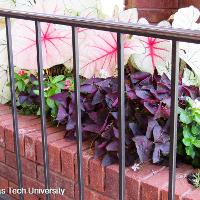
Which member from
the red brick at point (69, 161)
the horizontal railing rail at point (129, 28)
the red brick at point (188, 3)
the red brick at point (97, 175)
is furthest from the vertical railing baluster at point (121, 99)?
the red brick at point (188, 3)

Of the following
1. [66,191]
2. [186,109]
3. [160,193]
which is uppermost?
[186,109]

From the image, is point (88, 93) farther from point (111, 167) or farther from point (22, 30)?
point (22, 30)

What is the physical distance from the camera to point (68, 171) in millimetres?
1691

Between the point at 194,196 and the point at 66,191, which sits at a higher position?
the point at 194,196

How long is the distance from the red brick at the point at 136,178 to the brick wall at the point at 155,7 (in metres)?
1.33

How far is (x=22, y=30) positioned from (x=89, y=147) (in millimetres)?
707

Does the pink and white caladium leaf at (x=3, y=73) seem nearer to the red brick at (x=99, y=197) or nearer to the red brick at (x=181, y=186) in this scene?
the red brick at (x=99, y=197)

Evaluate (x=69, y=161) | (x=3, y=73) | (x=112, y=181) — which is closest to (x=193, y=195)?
(x=112, y=181)

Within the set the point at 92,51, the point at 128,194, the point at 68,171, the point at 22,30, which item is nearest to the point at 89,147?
the point at 68,171

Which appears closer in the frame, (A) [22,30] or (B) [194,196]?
(B) [194,196]

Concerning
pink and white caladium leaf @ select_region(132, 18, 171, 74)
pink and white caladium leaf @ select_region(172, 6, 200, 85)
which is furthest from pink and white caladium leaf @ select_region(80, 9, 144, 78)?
pink and white caladium leaf @ select_region(172, 6, 200, 85)

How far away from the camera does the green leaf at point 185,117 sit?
146cm

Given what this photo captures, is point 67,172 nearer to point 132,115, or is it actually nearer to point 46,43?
point 132,115

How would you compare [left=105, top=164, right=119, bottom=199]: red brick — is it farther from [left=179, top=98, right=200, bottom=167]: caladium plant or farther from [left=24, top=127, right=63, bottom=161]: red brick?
[left=24, top=127, right=63, bottom=161]: red brick
